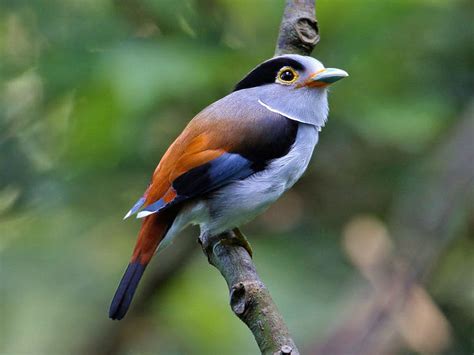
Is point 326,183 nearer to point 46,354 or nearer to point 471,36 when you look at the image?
point 471,36

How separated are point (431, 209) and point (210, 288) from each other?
224 centimetres

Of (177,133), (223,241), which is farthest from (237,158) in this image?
(177,133)

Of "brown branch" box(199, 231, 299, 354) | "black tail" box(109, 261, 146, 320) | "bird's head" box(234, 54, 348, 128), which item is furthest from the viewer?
"bird's head" box(234, 54, 348, 128)

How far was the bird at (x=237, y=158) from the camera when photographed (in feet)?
8.89

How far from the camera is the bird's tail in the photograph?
8.16 feet

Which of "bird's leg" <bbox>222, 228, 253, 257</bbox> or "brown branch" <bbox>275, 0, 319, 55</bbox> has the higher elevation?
"brown branch" <bbox>275, 0, 319, 55</bbox>

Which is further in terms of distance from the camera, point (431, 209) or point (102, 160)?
point (102, 160)

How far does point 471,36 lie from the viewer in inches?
157

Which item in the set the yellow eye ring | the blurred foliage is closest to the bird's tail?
the blurred foliage

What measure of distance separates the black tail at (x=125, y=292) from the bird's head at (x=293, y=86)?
80 cm

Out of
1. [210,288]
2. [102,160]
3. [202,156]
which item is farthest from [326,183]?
[202,156]

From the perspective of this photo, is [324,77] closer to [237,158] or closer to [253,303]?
[237,158]

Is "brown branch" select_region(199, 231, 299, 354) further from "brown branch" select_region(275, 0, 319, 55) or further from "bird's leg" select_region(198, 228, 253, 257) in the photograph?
"brown branch" select_region(275, 0, 319, 55)

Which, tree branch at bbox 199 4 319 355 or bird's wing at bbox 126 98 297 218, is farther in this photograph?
bird's wing at bbox 126 98 297 218
